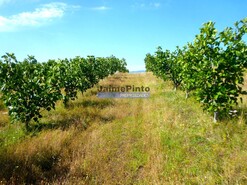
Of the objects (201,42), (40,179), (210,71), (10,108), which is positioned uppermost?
(201,42)

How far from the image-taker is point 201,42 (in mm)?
9828

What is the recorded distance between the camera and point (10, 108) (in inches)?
364

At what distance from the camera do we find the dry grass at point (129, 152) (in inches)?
232

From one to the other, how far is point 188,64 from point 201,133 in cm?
326

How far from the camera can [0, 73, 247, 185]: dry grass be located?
589cm

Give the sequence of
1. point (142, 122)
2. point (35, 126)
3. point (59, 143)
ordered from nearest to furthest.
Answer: point (59, 143) < point (35, 126) < point (142, 122)

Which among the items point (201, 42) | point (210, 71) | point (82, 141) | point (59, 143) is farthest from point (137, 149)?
point (201, 42)

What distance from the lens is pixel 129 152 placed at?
7.69 metres

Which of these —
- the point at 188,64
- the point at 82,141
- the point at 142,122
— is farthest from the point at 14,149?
the point at 188,64

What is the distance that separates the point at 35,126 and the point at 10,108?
1.25 meters

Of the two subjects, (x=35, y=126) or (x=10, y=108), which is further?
(x=35, y=126)

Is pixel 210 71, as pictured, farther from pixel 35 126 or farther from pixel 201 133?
pixel 35 126

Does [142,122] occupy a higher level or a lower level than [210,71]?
lower

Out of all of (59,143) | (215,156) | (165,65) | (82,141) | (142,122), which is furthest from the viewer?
(165,65)
